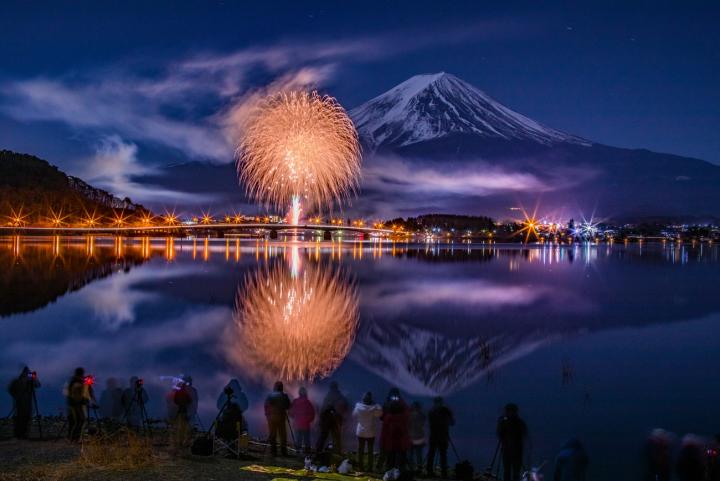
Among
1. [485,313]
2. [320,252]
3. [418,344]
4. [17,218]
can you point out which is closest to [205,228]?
[17,218]

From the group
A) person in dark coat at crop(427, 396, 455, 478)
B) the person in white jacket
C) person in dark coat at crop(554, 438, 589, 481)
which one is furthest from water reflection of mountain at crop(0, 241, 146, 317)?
person in dark coat at crop(554, 438, 589, 481)

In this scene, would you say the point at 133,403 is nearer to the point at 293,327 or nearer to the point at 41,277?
the point at 293,327

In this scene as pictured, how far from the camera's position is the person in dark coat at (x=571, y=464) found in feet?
29.6

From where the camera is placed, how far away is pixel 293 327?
26.9 metres

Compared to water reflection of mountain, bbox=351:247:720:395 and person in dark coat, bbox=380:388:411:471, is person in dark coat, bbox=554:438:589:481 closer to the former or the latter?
person in dark coat, bbox=380:388:411:471

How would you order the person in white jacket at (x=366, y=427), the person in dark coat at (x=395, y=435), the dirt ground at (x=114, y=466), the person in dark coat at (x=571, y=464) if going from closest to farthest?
the dirt ground at (x=114, y=466)
the person in dark coat at (x=571, y=464)
the person in dark coat at (x=395, y=435)
the person in white jacket at (x=366, y=427)

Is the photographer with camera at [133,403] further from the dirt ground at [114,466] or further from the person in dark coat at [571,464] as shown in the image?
the person in dark coat at [571,464]

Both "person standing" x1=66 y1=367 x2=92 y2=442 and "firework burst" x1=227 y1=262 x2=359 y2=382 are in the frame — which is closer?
"person standing" x1=66 y1=367 x2=92 y2=442

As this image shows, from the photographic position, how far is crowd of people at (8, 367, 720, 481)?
9.16 m

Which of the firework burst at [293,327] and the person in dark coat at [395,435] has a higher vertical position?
the person in dark coat at [395,435]

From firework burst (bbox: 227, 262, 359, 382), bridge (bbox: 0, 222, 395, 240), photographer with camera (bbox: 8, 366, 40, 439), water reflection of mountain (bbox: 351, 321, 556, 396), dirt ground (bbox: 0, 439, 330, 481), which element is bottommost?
water reflection of mountain (bbox: 351, 321, 556, 396)

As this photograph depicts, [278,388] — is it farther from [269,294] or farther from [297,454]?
[269,294]

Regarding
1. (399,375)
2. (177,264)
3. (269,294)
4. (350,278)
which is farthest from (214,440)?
(177,264)

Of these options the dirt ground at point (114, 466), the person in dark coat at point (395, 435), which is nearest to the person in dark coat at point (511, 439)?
Result: the person in dark coat at point (395, 435)
